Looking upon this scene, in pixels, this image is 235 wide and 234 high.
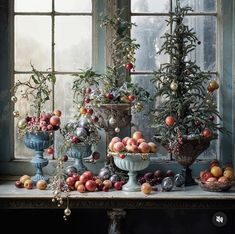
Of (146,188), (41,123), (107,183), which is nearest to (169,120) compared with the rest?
(146,188)

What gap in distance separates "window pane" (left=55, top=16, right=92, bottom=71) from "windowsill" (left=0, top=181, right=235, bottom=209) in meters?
1.08

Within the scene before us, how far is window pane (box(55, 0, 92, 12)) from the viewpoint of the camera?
13.5 ft

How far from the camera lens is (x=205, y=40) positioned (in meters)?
4.14

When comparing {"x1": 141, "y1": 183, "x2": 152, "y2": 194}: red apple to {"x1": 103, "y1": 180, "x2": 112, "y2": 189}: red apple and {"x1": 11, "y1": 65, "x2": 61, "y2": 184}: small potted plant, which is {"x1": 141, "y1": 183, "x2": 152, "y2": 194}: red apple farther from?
{"x1": 11, "y1": 65, "x2": 61, "y2": 184}: small potted plant

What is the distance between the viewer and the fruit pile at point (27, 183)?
12.0 ft

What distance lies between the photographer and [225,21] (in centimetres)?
407

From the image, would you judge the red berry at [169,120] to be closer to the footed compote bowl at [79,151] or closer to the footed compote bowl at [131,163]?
the footed compote bowl at [131,163]

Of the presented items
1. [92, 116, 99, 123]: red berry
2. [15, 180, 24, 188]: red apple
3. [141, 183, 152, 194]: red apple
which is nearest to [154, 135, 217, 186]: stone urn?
[141, 183, 152, 194]: red apple

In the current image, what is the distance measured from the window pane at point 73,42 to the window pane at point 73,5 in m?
0.06

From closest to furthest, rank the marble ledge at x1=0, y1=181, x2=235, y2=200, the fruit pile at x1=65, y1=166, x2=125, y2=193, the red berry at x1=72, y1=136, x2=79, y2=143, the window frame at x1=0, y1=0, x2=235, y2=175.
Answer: the marble ledge at x1=0, y1=181, x2=235, y2=200
the fruit pile at x1=65, y1=166, x2=125, y2=193
the red berry at x1=72, y1=136, x2=79, y2=143
the window frame at x1=0, y1=0, x2=235, y2=175

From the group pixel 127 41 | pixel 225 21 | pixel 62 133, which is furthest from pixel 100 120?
pixel 225 21

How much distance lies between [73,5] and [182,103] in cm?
114
